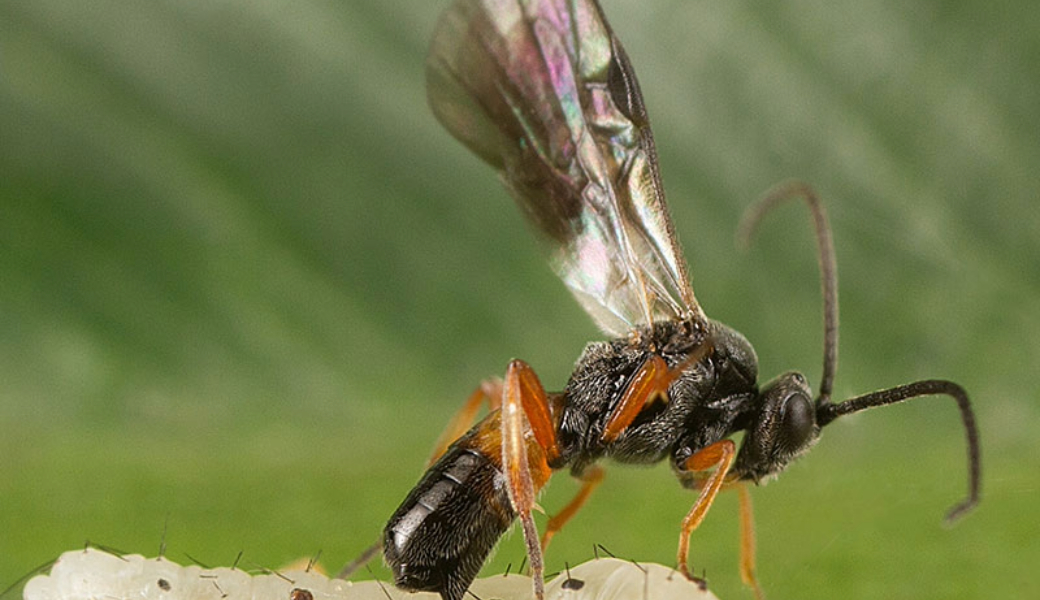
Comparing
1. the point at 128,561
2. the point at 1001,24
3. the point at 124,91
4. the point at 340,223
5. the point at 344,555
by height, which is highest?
the point at 1001,24

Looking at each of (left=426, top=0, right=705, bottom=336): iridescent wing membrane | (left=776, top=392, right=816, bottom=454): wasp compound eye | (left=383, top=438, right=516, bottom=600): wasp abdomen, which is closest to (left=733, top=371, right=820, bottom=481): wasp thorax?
(left=776, top=392, right=816, bottom=454): wasp compound eye

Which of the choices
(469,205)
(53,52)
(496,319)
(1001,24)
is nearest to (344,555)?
(496,319)

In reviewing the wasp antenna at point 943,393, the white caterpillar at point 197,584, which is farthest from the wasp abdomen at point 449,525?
the wasp antenna at point 943,393

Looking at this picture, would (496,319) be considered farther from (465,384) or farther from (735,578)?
(735,578)

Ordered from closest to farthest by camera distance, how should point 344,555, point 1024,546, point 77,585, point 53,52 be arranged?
point 77,585 → point 1024,546 → point 344,555 → point 53,52

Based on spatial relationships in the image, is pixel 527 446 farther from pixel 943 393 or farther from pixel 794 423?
pixel 943 393

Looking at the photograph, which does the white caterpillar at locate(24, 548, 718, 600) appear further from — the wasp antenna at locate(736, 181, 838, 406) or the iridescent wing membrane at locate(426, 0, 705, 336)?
the wasp antenna at locate(736, 181, 838, 406)

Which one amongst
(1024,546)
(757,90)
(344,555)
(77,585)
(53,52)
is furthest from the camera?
(757,90)

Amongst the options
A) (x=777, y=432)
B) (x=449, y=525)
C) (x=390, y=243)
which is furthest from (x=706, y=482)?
(x=390, y=243)
